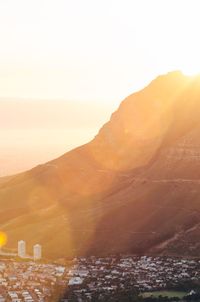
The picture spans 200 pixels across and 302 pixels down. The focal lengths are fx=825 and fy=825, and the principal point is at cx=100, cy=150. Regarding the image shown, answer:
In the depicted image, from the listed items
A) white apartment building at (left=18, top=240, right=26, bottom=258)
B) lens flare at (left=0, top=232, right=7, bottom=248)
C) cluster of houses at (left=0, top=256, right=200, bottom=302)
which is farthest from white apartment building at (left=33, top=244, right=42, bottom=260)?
lens flare at (left=0, top=232, right=7, bottom=248)

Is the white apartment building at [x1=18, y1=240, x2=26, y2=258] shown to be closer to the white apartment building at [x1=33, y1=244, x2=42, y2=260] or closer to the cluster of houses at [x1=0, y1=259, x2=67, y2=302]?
the white apartment building at [x1=33, y1=244, x2=42, y2=260]

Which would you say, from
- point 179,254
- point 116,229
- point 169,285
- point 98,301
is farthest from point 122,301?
point 116,229

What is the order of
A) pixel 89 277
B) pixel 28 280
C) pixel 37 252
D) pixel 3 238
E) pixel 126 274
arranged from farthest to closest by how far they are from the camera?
pixel 3 238 < pixel 37 252 < pixel 126 274 < pixel 89 277 < pixel 28 280

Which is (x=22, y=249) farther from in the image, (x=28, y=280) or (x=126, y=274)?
(x=126, y=274)

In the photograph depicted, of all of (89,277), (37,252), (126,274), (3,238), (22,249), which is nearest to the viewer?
(89,277)

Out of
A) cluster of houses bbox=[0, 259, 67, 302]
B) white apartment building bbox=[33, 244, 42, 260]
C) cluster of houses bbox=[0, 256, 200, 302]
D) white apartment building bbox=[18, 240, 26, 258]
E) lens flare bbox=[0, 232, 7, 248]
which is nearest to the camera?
cluster of houses bbox=[0, 259, 67, 302]

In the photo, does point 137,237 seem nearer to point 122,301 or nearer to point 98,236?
point 98,236

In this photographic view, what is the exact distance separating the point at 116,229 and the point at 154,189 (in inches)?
791

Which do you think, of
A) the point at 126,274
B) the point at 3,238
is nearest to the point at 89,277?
the point at 126,274

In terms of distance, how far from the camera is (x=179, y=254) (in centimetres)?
16900

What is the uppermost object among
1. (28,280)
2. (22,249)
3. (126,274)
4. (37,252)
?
(22,249)

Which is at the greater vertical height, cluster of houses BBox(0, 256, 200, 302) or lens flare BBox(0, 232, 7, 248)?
lens flare BBox(0, 232, 7, 248)

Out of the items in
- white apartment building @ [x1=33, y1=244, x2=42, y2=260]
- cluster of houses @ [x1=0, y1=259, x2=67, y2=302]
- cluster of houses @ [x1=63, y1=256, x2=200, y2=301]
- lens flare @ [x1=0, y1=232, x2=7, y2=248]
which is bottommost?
cluster of houses @ [x1=63, y1=256, x2=200, y2=301]

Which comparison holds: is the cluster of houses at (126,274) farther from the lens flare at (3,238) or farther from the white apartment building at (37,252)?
the lens flare at (3,238)
